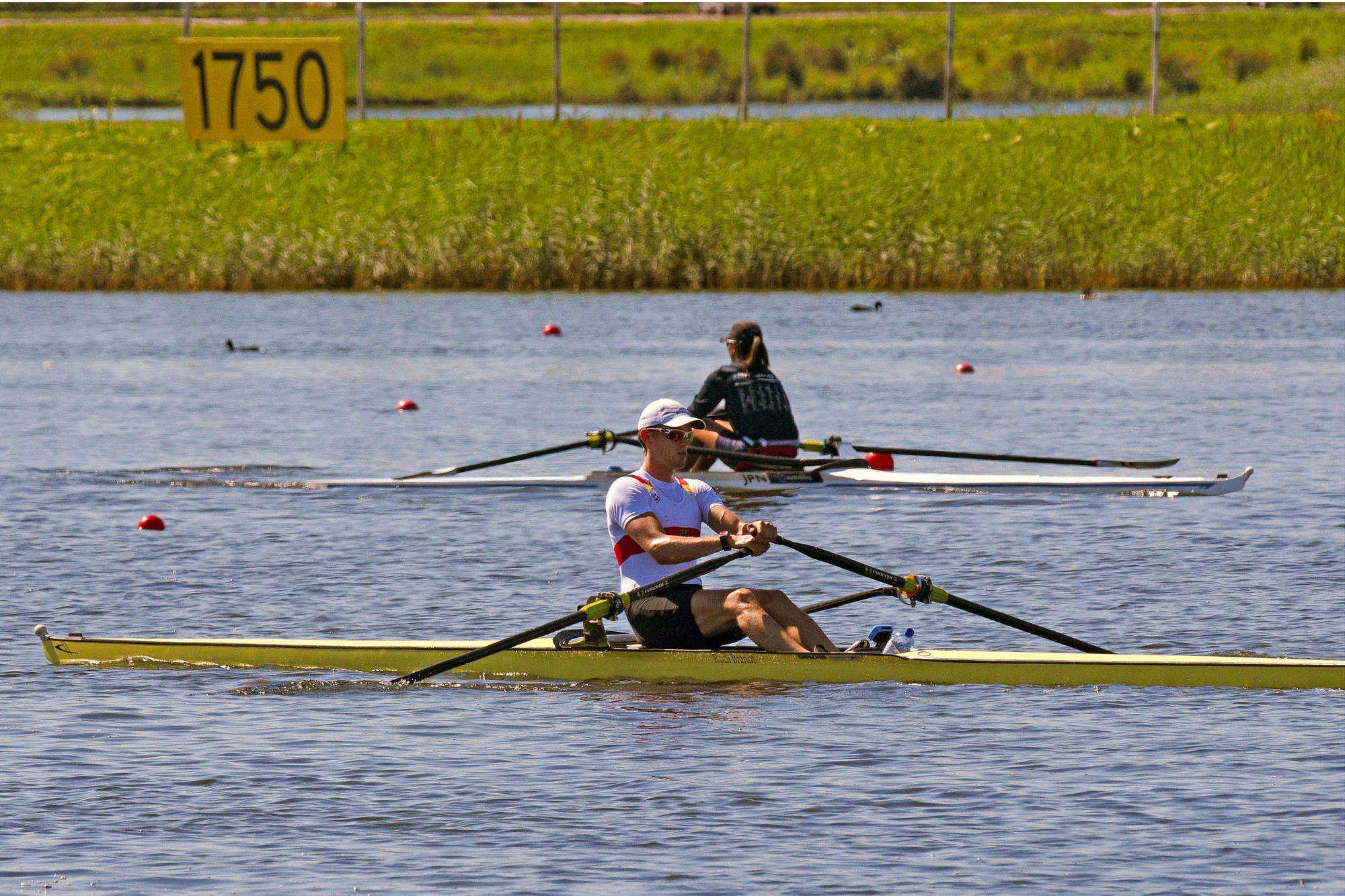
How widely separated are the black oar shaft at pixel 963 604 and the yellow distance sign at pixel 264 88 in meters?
29.4

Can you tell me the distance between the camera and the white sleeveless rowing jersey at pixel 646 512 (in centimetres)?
1112

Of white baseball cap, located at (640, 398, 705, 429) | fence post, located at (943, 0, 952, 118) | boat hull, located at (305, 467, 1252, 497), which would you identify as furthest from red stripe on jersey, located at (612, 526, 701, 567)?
fence post, located at (943, 0, 952, 118)

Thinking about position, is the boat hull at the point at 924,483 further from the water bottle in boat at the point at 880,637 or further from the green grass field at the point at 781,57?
the green grass field at the point at 781,57

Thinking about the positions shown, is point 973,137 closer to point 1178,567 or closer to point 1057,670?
point 1178,567

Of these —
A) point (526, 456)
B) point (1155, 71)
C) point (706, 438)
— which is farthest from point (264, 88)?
point (706, 438)

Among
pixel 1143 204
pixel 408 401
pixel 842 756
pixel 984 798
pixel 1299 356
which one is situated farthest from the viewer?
pixel 1143 204

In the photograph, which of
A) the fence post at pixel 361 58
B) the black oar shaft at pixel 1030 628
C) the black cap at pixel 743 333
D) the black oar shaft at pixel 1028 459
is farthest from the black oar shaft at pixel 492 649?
the fence post at pixel 361 58

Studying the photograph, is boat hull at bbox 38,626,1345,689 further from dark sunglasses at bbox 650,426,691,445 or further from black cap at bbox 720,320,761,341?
black cap at bbox 720,320,761,341

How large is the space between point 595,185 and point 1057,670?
26985mm

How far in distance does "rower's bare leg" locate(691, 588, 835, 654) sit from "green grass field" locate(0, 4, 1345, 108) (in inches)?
1840

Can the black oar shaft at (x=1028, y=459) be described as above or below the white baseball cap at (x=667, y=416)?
below

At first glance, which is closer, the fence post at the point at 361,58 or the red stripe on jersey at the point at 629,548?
the red stripe on jersey at the point at 629,548

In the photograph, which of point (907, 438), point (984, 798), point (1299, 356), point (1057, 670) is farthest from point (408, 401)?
point (984, 798)

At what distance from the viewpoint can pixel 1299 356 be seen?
27.9 meters
